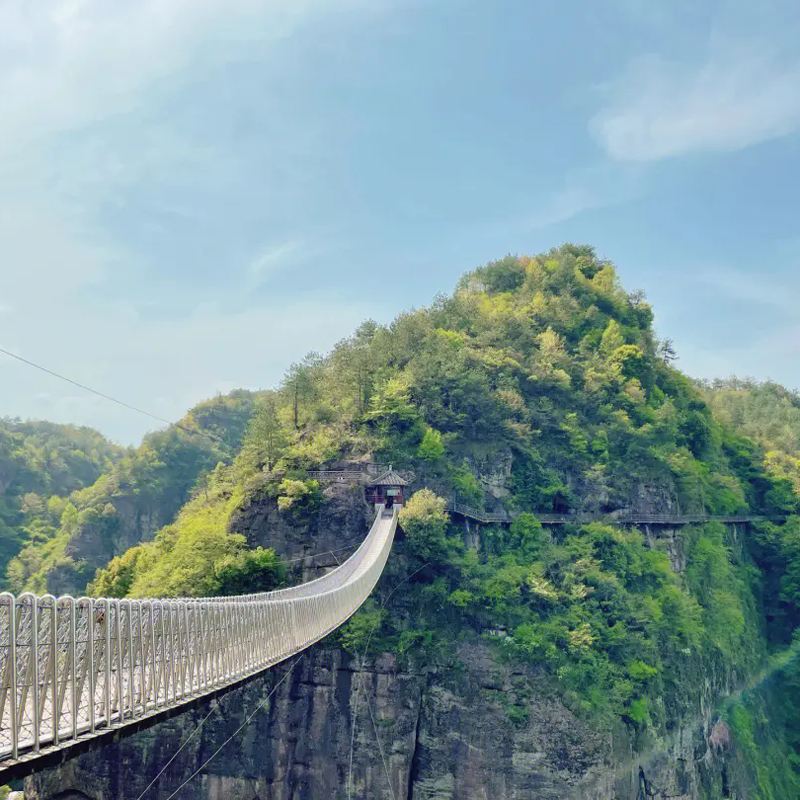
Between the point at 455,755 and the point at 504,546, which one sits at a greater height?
the point at 504,546

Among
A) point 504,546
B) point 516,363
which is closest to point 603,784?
point 504,546

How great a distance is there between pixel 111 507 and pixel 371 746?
37.8 metres

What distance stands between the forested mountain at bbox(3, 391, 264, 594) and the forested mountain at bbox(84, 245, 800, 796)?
2173cm

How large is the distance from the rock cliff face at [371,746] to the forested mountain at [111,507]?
92.8ft

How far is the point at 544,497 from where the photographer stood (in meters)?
34.2

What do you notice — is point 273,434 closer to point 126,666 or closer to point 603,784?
point 603,784

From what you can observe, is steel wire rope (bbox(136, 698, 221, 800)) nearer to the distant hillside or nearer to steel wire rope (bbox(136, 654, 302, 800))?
steel wire rope (bbox(136, 654, 302, 800))

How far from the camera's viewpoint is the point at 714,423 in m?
47.1

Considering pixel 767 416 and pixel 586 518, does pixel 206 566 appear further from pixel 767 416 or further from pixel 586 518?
pixel 767 416

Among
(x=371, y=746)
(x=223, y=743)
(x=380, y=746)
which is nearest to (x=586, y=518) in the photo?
(x=380, y=746)

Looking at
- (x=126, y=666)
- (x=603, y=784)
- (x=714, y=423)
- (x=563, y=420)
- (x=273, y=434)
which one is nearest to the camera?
(x=126, y=666)

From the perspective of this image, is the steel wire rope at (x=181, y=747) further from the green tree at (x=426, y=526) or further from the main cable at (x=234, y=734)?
the green tree at (x=426, y=526)

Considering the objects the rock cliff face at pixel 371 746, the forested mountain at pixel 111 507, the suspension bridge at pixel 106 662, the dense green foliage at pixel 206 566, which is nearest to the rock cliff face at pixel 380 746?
the rock cliff face at pixel 371 746

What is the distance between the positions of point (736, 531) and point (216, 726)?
29.1 metres
